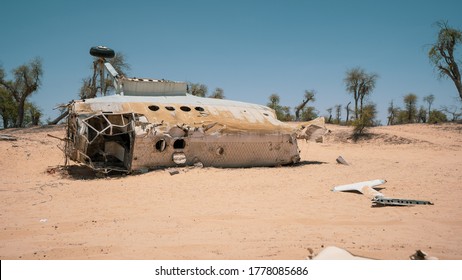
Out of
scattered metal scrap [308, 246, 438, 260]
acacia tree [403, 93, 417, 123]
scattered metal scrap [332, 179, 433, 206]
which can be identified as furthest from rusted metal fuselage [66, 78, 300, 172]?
acacia tree [403, 93, 417, 123]

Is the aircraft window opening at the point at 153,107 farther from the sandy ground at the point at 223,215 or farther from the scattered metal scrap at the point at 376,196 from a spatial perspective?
the scattered metal scrap at the point at 376,196

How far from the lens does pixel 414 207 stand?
572 centimetres

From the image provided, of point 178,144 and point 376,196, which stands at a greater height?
point 178,144

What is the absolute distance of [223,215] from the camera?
5484 mm

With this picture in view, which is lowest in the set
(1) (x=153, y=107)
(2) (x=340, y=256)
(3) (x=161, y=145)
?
(2) (x=340, y=256)

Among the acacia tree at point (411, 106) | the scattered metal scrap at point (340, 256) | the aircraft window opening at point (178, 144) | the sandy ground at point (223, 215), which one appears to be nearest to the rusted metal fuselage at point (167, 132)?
the aircraft window opening at point (178, 144)

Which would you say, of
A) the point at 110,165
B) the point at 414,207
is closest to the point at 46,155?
the point at 110,165

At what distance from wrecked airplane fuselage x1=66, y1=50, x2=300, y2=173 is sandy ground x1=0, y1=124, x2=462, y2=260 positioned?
2.37ft

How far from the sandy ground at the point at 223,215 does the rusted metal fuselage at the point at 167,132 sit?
2.47ft

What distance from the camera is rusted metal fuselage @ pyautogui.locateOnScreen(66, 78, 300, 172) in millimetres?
10047

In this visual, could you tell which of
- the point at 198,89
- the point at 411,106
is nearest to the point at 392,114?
the point at 411,106

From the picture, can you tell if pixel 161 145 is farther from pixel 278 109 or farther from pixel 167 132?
pixel 278 109

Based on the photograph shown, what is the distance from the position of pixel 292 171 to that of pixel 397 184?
11.4 ft

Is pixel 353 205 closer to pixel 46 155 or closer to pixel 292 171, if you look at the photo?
pixel 292 171
